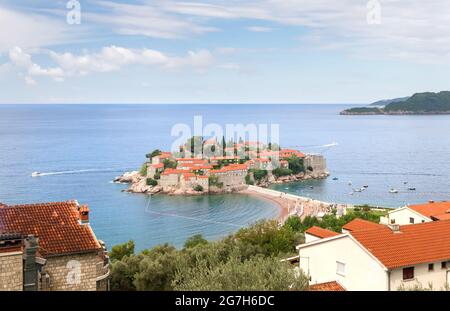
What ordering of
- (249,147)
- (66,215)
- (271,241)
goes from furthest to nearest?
(249,147) < (271,241) < (66,215)

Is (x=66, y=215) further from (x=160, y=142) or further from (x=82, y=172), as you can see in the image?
(x=160, y=142)

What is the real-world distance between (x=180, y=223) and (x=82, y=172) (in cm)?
1457

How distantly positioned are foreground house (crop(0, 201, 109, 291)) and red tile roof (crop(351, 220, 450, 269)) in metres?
2.73

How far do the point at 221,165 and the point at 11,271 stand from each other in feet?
94.8

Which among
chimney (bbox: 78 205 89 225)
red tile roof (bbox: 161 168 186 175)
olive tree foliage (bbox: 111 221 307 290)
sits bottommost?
red tile roof (bbox: 161 168 186 175)

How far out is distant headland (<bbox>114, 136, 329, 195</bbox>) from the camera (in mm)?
29250

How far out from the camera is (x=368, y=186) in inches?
1151

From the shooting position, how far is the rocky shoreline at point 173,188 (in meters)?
29.0

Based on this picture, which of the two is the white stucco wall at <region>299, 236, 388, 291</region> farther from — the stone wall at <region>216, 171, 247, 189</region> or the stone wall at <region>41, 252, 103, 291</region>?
the stone wall at <region>216, 171, 247, 189</region>

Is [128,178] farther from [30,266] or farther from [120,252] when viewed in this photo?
[30,266]

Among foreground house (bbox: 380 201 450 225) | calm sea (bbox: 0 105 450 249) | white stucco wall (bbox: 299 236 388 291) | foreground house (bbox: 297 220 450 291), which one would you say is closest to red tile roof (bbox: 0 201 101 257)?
white stucco wall (bbox: 299 236 388 291)
